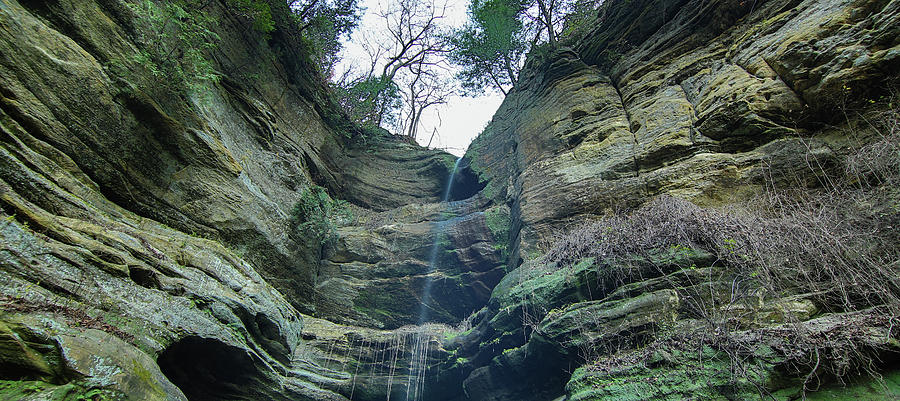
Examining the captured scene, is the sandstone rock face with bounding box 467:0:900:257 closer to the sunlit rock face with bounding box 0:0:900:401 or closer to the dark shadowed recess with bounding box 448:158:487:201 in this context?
the sunlit rock face with bounding box 0:0:900:401

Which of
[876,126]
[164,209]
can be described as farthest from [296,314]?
[876,126]

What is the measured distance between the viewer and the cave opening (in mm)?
5508

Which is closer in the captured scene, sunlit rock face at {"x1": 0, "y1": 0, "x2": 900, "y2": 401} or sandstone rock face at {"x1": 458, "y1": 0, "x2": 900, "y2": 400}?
sunlit rock face at {"x1": 0, "y1": 0, "x2": 900, "y2": 401}

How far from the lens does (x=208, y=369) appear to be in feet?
19.6

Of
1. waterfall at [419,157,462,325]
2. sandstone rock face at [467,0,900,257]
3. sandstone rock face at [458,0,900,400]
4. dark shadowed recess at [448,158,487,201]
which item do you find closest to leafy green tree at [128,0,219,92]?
waterfall at [419,157,462,325]

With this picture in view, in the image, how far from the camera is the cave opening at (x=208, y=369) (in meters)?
5.51

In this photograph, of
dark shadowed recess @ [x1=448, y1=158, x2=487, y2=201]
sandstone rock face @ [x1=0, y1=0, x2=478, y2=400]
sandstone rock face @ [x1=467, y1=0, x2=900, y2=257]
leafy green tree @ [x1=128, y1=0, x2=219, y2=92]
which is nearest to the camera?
sandstone rock face @ [x1=0, y1=0, x2=478, y2=400]

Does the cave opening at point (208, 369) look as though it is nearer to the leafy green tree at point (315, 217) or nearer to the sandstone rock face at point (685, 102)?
the leafy green tree at point (315, 217)

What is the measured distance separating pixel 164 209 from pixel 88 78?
2255 mm

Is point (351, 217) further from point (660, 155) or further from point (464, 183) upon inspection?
point (660, 155)

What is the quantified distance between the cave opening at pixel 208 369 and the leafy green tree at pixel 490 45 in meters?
14.5

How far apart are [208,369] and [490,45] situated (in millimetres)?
14997

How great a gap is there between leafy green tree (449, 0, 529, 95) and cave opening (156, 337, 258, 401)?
14.5 m

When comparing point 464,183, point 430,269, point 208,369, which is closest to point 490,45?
point 464,183
